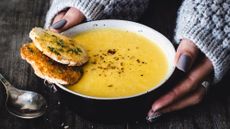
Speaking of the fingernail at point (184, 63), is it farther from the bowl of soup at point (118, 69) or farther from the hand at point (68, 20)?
the hand at point (68, 20)

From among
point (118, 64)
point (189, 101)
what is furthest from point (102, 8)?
point (189, 101)

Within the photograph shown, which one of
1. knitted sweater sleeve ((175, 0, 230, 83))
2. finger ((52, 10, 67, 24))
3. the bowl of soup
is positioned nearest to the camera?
the bowl of soup

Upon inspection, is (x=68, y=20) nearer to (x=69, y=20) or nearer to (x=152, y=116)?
(x=69, y=20)

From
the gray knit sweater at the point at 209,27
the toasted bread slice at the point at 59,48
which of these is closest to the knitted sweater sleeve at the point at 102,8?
the gray knit sweater at the point at 209,27

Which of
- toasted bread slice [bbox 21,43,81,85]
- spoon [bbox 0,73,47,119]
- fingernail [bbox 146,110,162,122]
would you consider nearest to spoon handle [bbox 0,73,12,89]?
spoon [bbox 0,73,47,119]

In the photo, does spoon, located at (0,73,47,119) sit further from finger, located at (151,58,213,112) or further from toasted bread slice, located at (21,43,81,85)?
finger, located at (151,58,213,112)

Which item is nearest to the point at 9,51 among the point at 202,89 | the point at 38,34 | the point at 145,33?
the point at 38,34
